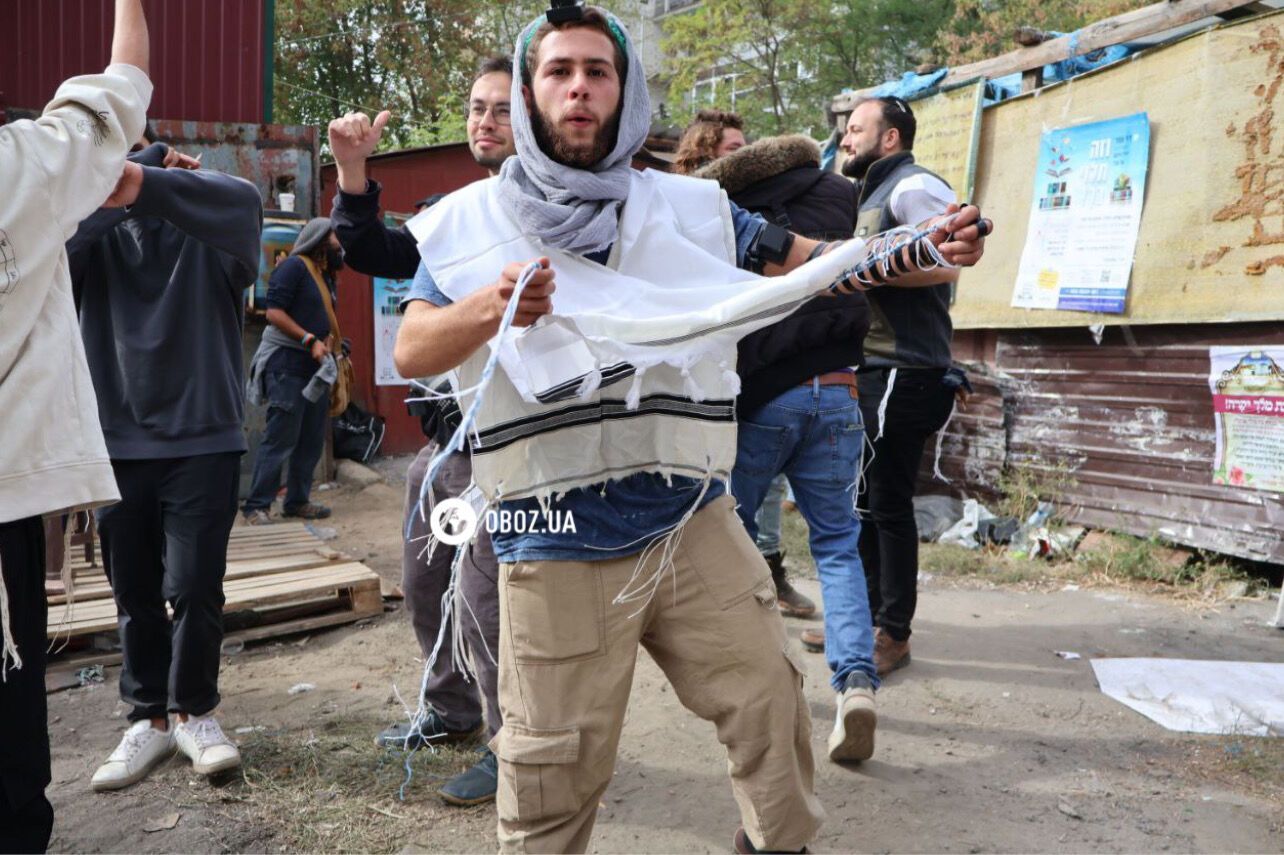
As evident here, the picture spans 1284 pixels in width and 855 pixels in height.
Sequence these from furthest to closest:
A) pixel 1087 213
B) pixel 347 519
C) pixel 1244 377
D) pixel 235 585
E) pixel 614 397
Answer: pixel 347 519
pixel 1087 213
pixel 1244 377
pixel 235 585
pixel 614 397

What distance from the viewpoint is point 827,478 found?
11.2ft

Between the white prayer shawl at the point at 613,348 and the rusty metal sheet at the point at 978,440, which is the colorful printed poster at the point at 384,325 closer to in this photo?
the rusty metal sheet at the point at 978,440

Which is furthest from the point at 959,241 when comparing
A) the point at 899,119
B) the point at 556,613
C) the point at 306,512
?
the point at 306,512

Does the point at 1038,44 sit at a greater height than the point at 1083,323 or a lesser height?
greater

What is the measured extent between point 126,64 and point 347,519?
18.5 feet

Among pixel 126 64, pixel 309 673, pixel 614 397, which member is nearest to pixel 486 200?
pixel 614 397

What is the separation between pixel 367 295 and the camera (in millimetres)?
9867

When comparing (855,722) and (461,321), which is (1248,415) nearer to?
(855,722)

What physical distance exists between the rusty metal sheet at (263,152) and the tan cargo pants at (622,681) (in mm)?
6173

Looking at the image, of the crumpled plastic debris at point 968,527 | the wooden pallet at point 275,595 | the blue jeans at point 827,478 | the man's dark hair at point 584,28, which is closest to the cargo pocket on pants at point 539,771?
the man's dark hair at point 584,28

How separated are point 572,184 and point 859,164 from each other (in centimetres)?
249

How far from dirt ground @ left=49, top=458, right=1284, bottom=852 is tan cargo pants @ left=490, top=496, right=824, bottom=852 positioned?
0.86 meters

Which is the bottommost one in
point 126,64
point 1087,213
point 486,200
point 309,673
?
point 309,673

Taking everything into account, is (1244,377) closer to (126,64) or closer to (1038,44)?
(1038,44)
